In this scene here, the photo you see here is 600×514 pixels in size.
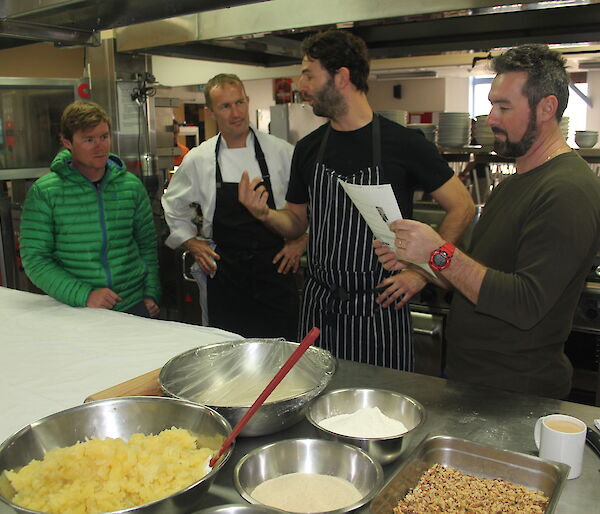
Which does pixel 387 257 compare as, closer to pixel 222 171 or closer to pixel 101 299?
pixel 101 299

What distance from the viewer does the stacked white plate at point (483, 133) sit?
3.11 m

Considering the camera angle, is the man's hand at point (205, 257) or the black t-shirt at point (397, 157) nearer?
the black t-shirt at point (397, 157)

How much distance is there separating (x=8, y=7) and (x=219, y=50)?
1.89 m

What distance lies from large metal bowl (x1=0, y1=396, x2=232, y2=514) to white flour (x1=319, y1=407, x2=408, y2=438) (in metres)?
0.24

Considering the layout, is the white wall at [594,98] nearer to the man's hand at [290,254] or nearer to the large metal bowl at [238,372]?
the man's hand at [290,254]

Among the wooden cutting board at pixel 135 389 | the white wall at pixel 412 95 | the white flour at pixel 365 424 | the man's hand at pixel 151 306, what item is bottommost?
the man's hand at pixel 151 306

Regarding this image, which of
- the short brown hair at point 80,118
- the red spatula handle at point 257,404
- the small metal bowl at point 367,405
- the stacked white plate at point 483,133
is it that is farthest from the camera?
the stacked white plate at point 483,133

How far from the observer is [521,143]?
1659mm

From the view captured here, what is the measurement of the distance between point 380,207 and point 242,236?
1397mm

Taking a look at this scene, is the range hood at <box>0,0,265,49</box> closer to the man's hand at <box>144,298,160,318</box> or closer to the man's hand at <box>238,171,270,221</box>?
the man's hand at <box>238,171,270,221</box>

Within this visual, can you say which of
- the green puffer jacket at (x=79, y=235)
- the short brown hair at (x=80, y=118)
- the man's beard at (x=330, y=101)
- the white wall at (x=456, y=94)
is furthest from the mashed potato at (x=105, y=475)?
the white wall at (x=456, y=94)

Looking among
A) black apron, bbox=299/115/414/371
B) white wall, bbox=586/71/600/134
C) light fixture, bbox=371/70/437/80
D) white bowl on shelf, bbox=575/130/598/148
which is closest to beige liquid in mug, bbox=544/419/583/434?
black apron, bbox=299/115/414/371

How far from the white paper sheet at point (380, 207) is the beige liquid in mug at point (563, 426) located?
566mm

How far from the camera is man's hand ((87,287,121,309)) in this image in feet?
7.66
